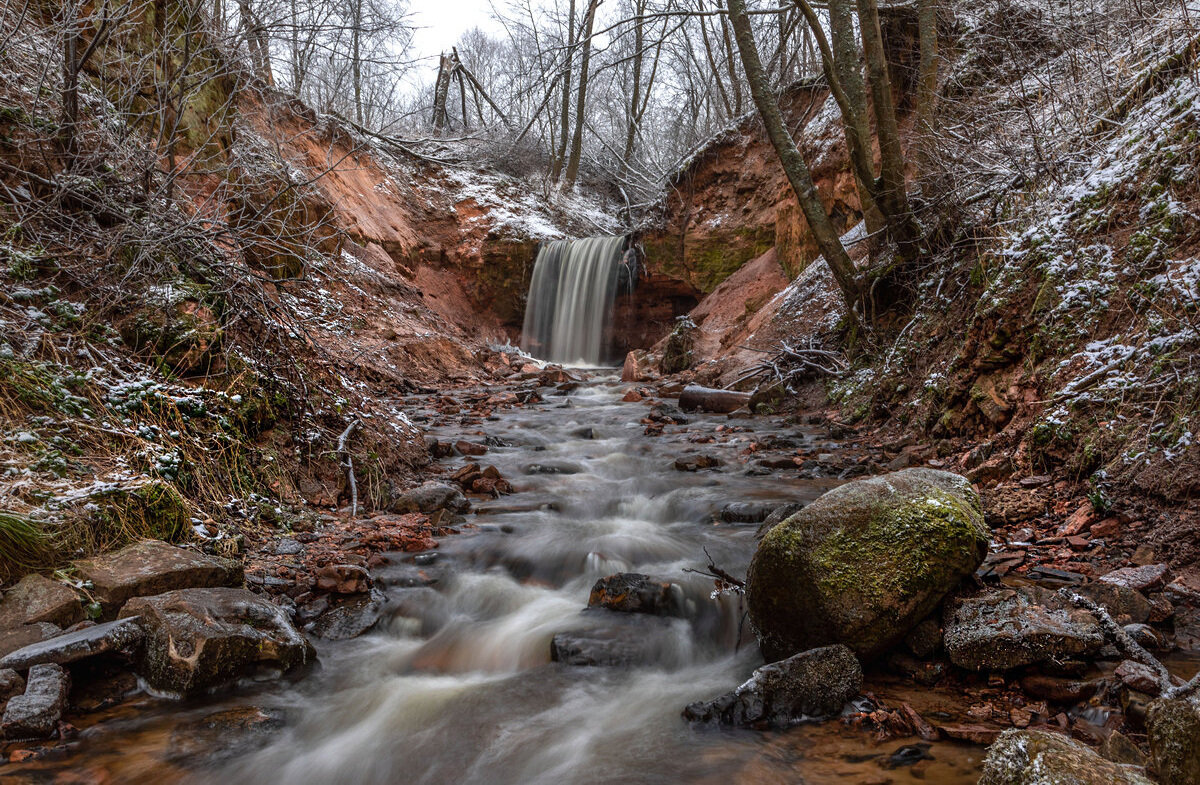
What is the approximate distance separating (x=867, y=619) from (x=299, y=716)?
8.24ft

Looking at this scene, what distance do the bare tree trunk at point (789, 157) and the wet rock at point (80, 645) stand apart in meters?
7.19

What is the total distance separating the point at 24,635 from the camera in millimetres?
2590

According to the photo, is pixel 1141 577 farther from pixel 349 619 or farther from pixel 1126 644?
pixel 349 619

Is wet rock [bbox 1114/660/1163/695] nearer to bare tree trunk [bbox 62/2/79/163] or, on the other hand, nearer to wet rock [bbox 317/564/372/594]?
wet rock [bbox 317/564/372/594]

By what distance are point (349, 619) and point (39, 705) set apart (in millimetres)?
1351

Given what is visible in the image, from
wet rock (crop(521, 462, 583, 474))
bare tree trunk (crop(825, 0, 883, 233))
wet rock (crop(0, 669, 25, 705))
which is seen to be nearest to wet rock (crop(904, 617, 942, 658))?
wet rock (crop(0, 669, 25, 705))

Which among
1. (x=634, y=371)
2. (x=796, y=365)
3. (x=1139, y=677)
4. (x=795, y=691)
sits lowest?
(x=795, y=691)

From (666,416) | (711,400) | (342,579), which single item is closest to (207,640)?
(342,579)

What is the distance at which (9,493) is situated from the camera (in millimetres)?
2930

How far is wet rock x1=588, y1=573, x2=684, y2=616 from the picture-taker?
3.70 meters

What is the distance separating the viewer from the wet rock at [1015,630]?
244 centimetres

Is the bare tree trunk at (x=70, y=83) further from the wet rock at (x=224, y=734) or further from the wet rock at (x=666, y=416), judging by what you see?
the wet rock at (x=666, y=416)

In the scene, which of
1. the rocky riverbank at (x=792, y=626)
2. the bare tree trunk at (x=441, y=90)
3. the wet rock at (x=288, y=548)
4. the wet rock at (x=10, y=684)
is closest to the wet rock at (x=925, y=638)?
the rocky riverbank at (x=792, y=626)

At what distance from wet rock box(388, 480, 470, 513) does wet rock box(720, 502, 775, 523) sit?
208 centimetres
